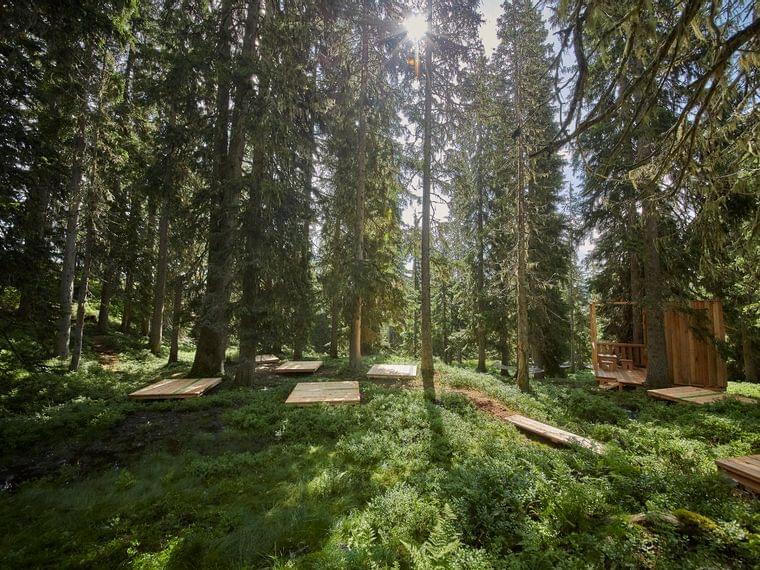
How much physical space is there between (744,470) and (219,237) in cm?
1217

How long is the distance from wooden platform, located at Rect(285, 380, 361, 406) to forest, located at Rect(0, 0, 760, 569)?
0.52ft

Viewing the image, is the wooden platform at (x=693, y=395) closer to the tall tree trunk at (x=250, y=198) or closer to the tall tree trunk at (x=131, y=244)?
the tall tree trunk at (x=250, y=198)

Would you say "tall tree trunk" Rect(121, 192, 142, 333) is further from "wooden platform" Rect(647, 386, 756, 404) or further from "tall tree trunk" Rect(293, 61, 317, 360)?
"wooden platform" Rect(647, 386, 756, 404)

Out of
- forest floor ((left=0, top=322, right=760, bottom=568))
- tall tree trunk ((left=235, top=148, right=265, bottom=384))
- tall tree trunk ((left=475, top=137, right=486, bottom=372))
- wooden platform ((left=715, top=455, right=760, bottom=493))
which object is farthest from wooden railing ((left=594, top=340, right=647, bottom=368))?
tall tree trunk ((left=235, top=148, right=265, bottom=384))

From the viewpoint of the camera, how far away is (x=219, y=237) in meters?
9.69

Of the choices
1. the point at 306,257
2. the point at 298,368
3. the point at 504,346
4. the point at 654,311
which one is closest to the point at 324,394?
the point at 306,257

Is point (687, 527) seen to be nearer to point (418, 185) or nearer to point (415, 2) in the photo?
point (418, 185)

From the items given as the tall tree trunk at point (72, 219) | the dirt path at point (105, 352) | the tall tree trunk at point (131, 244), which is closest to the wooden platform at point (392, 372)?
the dirt path at point (105, 352)

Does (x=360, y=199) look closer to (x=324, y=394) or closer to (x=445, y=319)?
(x=324, y=394)

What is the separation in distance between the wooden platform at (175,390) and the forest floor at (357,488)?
327mm

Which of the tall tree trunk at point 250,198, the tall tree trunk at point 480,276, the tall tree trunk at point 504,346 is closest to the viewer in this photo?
the tall tree trunk at point 250,198

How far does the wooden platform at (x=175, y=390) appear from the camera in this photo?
896 centimetres

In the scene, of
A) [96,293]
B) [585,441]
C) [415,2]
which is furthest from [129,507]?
[96,293]

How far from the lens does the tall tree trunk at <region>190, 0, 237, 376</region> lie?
9406 millimetres
